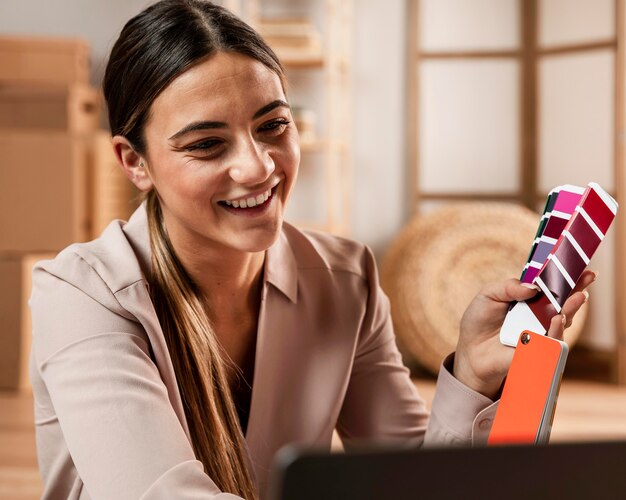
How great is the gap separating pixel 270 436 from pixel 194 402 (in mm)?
159

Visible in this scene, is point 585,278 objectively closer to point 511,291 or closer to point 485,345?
point 511,291

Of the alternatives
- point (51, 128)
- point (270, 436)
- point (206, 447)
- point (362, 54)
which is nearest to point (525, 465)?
point (206, 447)

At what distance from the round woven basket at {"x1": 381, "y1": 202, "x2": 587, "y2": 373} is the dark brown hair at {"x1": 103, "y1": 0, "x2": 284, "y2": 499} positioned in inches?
102

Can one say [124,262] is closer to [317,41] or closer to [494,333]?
[494,333]

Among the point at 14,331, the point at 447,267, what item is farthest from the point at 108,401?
the point at 447,267

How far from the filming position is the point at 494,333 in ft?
3.51

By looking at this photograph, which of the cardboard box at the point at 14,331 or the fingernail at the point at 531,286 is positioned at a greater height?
the fingernail at the point at 531,286

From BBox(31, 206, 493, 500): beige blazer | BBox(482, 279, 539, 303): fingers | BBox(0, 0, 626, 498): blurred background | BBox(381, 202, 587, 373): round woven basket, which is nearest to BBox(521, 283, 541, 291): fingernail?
BBox(482, 279, 539, 303): fingers

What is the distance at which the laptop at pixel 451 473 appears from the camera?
0.44 m

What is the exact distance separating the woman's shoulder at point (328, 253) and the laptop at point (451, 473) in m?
0.87

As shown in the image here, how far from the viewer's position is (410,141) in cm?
423

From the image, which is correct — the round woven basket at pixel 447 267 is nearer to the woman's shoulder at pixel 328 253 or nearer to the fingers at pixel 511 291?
the woman's shoulder at pixel 328 253

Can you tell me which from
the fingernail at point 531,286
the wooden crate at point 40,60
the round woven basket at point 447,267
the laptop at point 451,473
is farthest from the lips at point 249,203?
the wooden crate at point 40,60

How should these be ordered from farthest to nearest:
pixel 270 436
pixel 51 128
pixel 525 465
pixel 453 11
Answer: pixel 453 11 → pixel 51 128 → pixel 270 436 → pixel 525 465
